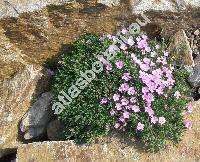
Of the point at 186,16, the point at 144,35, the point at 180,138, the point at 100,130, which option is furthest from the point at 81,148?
the point at 186,16

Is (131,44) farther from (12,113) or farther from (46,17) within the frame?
(12,113)

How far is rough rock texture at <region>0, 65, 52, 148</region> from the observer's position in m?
6.71

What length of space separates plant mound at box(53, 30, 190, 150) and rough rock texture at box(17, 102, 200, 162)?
0.13 metres

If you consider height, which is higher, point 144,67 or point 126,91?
point 144,67

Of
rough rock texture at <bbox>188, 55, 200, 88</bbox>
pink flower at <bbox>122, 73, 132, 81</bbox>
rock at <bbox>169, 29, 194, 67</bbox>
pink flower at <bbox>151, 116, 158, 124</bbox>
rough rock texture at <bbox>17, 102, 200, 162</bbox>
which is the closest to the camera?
pink flower at <bbox>151, 116, 158, 124</bbox>

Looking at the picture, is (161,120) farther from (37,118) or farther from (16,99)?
(16,99)

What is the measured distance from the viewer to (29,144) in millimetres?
6281

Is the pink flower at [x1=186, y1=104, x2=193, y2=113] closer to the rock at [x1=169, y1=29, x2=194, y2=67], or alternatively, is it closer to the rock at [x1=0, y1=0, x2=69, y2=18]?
the rock at [x1=169, y1=29, x2=194, y2=67]

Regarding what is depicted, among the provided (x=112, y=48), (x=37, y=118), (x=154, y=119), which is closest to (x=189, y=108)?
(x=154, y=119)

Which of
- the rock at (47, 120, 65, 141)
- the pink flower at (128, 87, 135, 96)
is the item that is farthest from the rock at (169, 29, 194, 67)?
the rock at (47, 120, 65, 141)

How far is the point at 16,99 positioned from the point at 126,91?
181cm

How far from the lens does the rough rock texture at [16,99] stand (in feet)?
22.0

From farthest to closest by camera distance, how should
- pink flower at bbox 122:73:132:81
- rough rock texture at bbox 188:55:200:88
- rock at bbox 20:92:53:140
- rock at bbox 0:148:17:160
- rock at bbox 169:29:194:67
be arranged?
rock at bbox 0:148:17:160 < rock at bbox 20:92:53:140 < rock at bbox 169:29:194:67 < rough rock texture at bbox 188:55:200:88 < pink flower at bbox 122:73:132:81

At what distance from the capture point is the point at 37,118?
6.68 m
